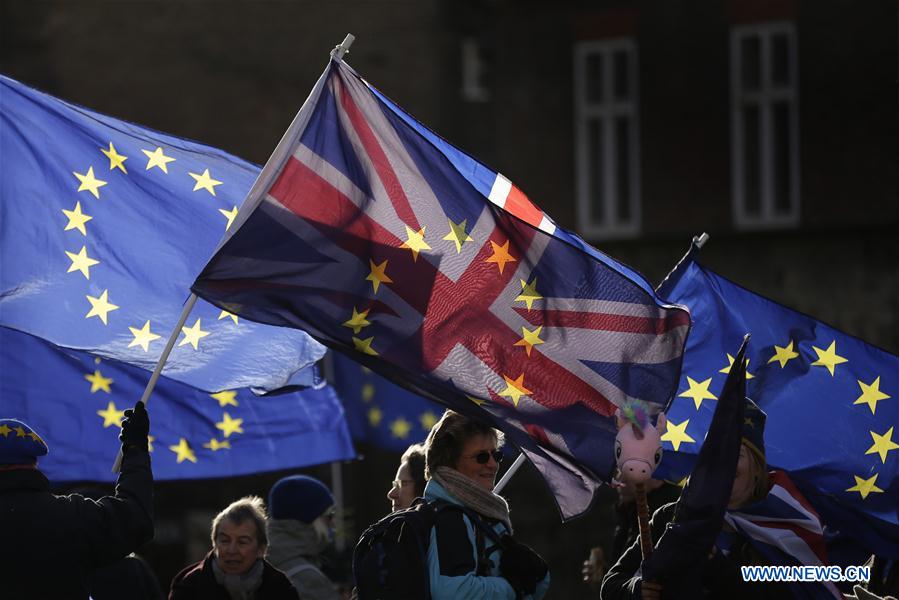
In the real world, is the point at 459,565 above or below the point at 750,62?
below

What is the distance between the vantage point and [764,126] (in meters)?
17.7

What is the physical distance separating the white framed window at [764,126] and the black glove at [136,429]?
12.8 metres

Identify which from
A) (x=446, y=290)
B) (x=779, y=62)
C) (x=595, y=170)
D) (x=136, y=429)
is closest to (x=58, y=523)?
(x=136, y=429)

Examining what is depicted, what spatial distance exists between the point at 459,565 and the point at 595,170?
13.5m

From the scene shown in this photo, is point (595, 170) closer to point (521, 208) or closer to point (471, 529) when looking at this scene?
point (521, 208)

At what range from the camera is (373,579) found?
18.3 ft

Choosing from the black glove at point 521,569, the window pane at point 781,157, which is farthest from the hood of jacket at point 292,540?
the window pane at point 781,157

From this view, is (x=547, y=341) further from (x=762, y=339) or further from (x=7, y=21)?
(x=7, y=21)

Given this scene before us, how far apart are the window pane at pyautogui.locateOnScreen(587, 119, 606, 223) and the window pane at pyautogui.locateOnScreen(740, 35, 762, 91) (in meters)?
1.83

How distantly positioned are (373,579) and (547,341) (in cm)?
134

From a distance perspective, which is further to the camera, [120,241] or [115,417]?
[115,417]

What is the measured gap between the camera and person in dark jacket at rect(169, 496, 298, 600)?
23.0 feet

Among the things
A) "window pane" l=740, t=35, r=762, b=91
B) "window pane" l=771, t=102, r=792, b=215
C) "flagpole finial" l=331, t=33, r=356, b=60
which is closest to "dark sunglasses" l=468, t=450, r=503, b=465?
"flagpole finial" l=331, t=33, r=356, b=60

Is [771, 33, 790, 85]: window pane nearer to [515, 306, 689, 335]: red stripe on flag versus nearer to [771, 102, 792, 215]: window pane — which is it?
[771, 102, 792, 215]: window pane
